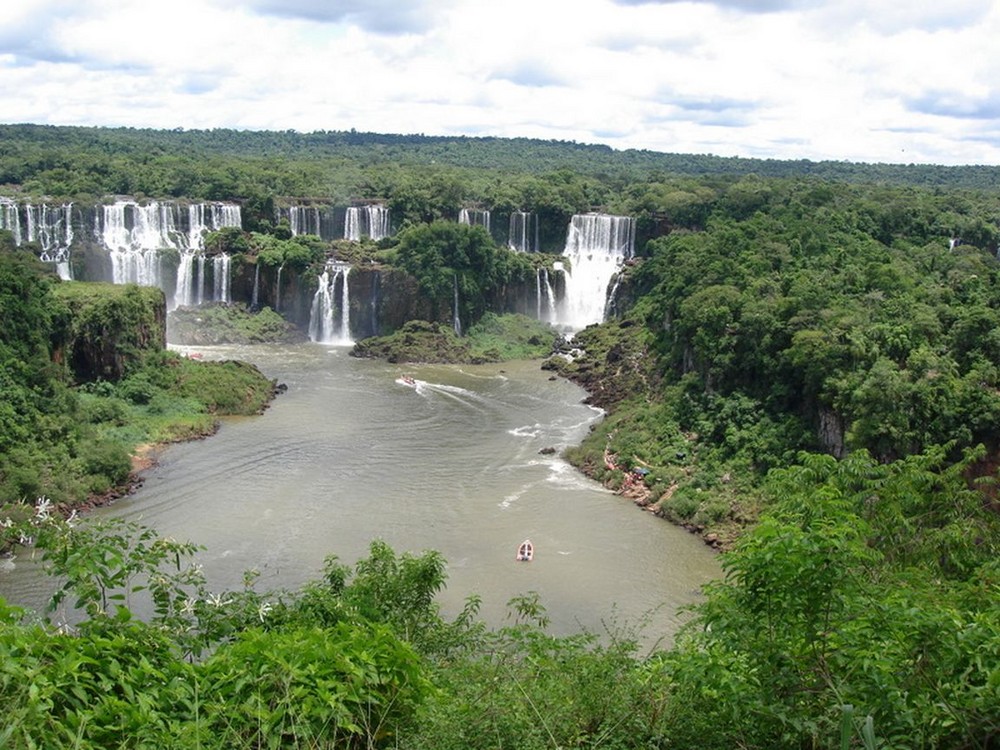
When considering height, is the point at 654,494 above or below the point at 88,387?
below

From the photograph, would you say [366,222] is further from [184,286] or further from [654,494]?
[654,494]

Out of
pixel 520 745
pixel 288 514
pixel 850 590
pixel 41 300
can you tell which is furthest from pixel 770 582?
pixel 41 300

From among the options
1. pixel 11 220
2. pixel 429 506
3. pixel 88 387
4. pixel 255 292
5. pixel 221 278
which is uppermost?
pixel 11 220

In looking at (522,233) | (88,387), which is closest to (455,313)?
(522,233)

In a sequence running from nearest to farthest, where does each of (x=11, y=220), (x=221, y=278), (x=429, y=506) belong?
(x=429, y=506) < (x=11, y=220) < (x=221, y=278)

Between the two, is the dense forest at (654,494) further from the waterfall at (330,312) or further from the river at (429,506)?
the waterfall at (330,312)

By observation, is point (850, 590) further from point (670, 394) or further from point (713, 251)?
point (713, 251)

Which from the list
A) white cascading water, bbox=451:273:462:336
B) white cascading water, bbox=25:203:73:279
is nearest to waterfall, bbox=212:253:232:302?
white cascading water, bbox=25:203:73:279
